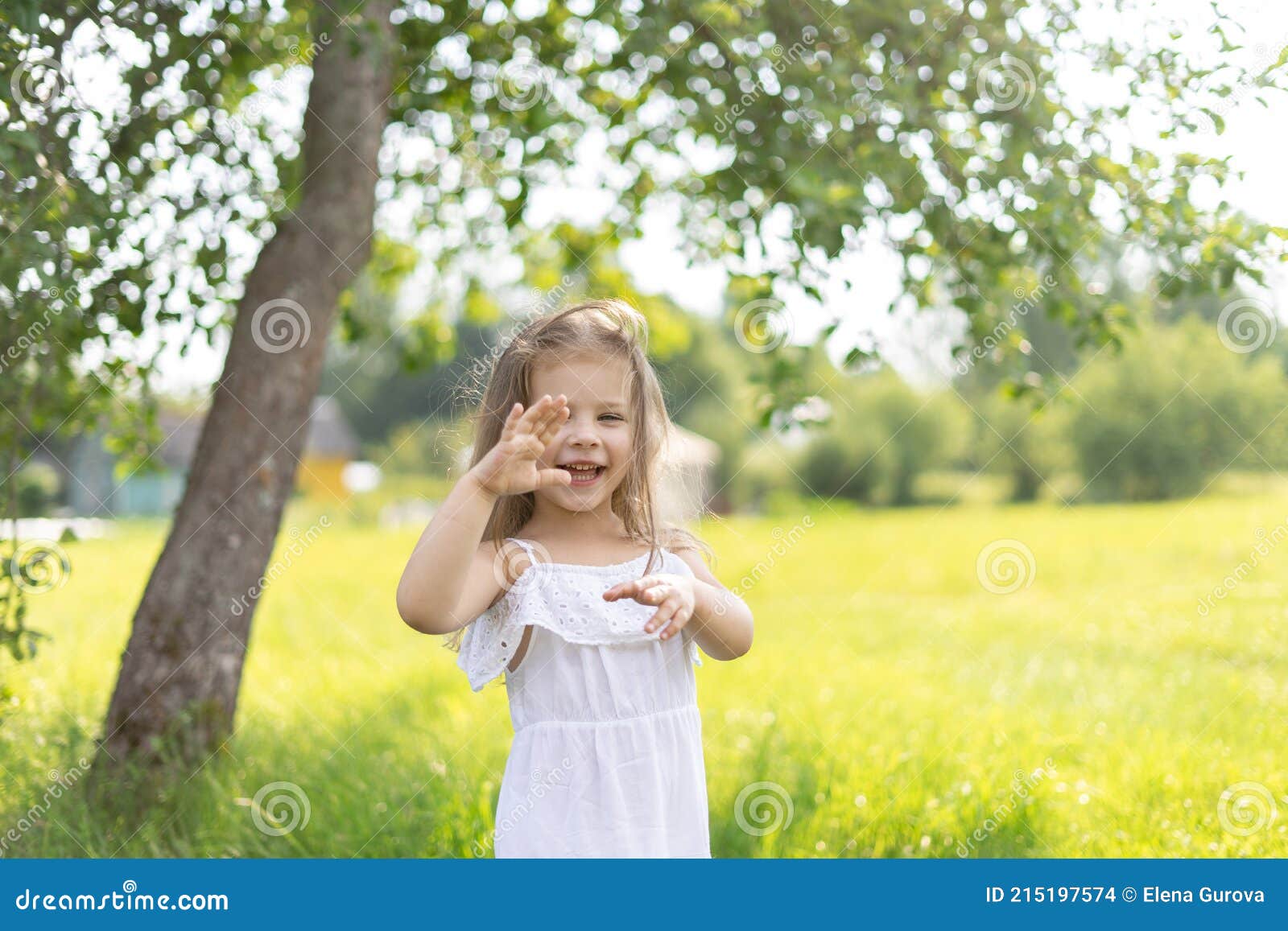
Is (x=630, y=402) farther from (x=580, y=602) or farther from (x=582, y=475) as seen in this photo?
(x=580, y=602)

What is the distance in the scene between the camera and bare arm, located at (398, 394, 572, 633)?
6.11 ft

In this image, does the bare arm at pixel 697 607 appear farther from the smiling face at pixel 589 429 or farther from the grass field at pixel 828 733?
the grass field at pixel 828 733

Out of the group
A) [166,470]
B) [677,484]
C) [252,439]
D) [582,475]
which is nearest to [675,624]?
[582,475]

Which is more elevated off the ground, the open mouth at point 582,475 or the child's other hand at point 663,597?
the open mouth at point 582,475

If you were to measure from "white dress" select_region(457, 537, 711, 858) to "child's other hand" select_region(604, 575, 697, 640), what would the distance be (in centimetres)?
4

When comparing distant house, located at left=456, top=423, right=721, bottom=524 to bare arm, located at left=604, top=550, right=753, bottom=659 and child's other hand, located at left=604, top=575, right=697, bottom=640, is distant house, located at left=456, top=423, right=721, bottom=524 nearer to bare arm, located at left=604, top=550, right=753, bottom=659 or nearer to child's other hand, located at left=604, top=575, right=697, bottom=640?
bare arm, located at left=604, top=550, right=753, bottom=659

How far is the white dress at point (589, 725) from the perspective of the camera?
2.00 meters

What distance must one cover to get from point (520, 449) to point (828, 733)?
3.39 metres

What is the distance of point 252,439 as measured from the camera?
3861mm

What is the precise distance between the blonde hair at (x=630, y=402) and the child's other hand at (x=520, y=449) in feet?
0.88

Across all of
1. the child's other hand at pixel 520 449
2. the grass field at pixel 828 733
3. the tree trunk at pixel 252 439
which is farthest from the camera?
the tree trunk at pixel 252 439

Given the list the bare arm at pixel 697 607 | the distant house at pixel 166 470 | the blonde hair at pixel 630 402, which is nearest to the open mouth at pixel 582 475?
the blonde hair at pixel 630 402

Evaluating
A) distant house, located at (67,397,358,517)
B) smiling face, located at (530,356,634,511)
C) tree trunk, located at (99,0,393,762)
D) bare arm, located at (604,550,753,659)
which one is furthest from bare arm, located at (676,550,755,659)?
distant house, located at (67,397,358,517)
